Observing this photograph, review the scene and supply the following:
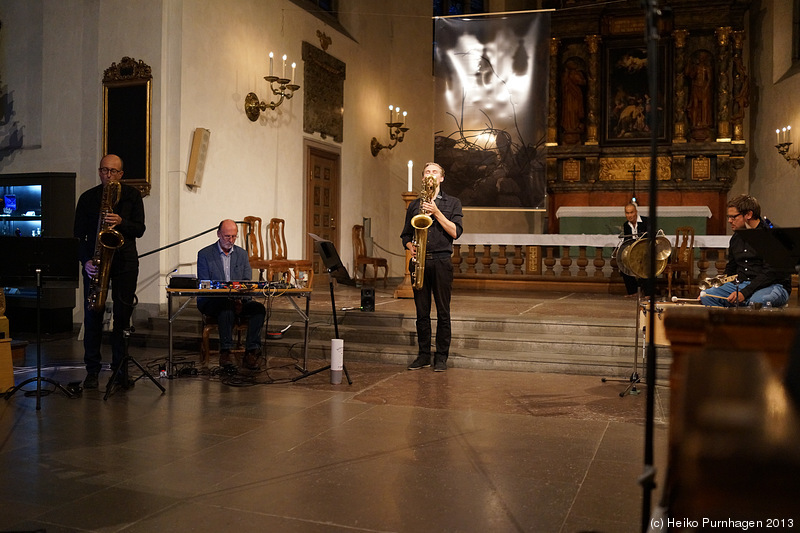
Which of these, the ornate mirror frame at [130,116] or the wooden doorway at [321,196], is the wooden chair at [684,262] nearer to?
the wooden doorway at [321,196]

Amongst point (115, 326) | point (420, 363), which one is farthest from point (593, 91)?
point (115, 326)

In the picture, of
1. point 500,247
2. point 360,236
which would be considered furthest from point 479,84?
point 360,236

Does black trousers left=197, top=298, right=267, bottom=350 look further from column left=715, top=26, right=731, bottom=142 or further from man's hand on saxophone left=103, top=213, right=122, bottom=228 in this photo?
column left=715, top=26, right=731, bottom=142

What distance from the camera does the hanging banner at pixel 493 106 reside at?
431 inches

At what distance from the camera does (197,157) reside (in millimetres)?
8773

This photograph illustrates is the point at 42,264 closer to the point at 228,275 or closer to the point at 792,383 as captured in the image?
the point at 228,275

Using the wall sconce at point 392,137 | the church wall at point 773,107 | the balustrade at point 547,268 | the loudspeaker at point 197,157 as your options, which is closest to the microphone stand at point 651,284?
the loudspeaker at point 197,157

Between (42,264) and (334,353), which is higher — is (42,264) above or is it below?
above

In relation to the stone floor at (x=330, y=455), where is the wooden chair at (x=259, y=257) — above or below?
above

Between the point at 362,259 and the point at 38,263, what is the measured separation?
764 cm

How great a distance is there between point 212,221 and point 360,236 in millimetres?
4151

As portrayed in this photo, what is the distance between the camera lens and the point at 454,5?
16.4m

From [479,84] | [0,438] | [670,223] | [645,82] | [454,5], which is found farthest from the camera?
[454,5]

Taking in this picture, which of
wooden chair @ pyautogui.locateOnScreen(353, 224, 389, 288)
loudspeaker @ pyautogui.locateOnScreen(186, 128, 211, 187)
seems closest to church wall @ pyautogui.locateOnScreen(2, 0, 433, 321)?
loudspeaker @ pyautogui.locateOnScreen(186, 128, 211, 187)
